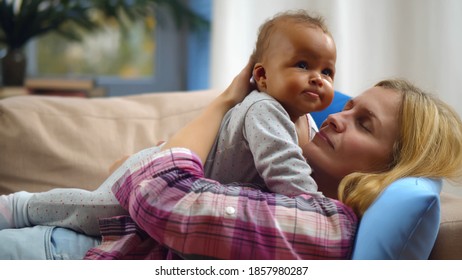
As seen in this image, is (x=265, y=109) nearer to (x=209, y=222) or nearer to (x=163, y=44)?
(x=209, y=222)

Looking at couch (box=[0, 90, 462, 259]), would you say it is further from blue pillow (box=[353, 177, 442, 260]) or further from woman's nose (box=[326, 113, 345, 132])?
blue pillow (box=[353, 177, 442, 260])

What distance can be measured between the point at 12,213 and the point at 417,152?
0.76 metres

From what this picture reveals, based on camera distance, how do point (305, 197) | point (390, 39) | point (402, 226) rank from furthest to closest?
point (390, 39) → point (305, 197) → point (402, 226)

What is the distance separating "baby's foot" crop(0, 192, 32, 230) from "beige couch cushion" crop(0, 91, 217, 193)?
1.02ft

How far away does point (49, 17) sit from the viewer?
104 inches

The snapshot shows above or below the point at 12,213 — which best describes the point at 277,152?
above

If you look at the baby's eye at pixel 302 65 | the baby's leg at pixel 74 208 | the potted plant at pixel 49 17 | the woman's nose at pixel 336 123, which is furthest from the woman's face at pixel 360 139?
the potted plant at pixel 49 17

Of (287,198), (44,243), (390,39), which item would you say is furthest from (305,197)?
(390,39)

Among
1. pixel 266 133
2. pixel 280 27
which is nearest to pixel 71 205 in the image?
pixel 266 133

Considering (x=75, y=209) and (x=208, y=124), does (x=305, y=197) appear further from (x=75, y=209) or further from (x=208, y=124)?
(x=75, y=209)

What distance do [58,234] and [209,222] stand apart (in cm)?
35

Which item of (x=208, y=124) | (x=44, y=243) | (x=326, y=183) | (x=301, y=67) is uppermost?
(x=301, y=67)

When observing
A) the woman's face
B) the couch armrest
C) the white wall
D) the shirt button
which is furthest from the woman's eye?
the white wall

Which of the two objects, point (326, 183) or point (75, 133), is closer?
point (326, 183)
